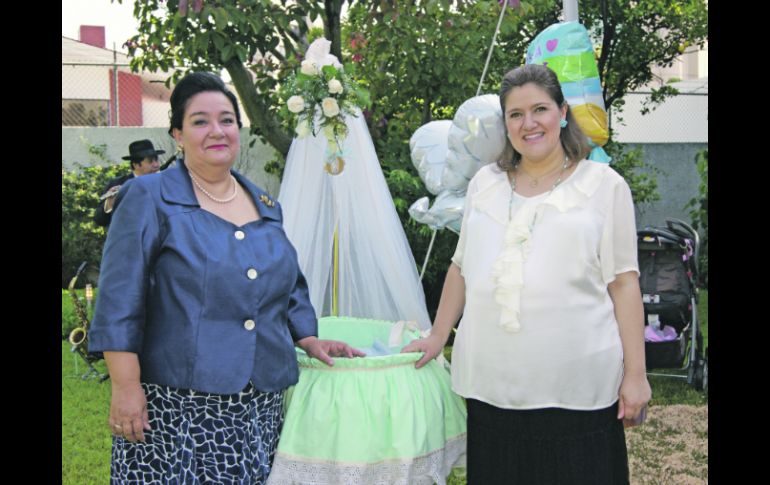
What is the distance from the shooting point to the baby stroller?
4.55 meters

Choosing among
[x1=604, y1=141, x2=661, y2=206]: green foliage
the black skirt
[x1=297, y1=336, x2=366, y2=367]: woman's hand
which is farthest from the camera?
[x1=604, y1=141, x2=661, y2=206]: green foliage

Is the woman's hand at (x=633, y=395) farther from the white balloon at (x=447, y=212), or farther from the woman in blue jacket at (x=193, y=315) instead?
the white balloon at (x=447, y=212)

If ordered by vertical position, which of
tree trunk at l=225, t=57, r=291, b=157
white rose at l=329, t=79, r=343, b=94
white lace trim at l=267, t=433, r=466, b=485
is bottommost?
white lace trim at l=267, t=433, r=466, b=485

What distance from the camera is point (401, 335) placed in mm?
2590

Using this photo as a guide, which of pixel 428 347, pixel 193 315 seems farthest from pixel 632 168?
pixel 193 315

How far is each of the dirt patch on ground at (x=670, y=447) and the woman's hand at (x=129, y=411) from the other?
7.49ft

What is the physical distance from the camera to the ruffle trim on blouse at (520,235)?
6.25 feet

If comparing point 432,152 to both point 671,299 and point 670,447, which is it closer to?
point 670,447

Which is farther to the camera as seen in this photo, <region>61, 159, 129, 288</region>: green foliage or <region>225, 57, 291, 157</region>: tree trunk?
<region>61, 159, 129, 288</region>: green foliage

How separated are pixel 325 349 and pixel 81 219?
6.50 metres

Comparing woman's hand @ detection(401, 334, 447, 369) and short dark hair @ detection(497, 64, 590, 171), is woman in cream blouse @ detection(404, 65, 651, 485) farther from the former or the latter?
woman's hand @ detection(401, 334, 447, 369)

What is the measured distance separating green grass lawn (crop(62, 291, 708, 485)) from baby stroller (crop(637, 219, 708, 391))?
156mm

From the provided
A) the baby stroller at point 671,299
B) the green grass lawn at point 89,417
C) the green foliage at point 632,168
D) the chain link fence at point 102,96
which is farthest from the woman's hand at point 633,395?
the chain link fence at point 102,96

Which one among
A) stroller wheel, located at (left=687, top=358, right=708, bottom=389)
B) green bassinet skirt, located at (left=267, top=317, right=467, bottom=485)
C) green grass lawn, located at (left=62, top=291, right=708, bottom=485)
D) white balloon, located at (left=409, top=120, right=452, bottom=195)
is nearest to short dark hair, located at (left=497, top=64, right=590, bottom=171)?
green bassinet skirt, located at (left=267, top=317, right=467, bottom=485)
